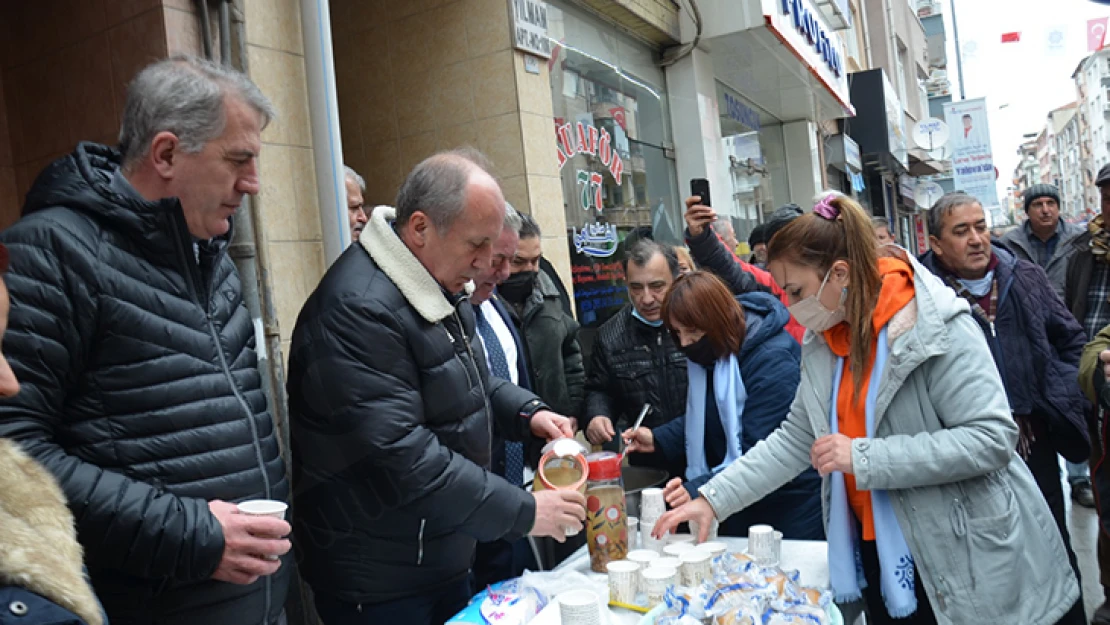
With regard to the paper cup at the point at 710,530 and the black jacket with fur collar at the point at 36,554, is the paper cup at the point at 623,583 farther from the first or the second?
the black jacket with fur collar at the point at 36,554

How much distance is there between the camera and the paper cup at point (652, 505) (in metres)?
2.41

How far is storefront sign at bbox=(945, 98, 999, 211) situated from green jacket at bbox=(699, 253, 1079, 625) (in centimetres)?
2354

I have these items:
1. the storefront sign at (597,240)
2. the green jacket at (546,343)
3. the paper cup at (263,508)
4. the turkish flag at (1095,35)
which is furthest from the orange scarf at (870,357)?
the turkish flag at (1095,35)

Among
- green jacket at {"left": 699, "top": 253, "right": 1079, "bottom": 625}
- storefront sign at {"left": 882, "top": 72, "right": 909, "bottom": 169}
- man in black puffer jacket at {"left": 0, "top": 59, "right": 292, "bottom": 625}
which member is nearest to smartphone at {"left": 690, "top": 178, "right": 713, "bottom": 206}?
green jacket at {"left": 699, "top": 253, "right": 1079, "bottom": 625}

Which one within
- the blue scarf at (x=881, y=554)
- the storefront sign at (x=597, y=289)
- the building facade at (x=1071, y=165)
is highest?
the building facade at (x=1071, y=165)

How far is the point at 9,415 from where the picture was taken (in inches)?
59.0

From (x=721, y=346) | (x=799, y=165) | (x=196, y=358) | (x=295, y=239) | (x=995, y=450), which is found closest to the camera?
(x=196, y=358)

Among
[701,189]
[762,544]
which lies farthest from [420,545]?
[701,189]

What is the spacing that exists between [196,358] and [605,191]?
5181 mm

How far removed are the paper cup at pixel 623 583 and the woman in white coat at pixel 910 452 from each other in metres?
0.31

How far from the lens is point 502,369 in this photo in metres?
3.19

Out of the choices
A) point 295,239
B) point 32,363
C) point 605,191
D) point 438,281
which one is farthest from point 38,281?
point 605,191

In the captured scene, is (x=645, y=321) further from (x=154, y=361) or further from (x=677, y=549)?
(x=154, y=361)

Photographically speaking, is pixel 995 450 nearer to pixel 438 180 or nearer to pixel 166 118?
pixel 438 180
